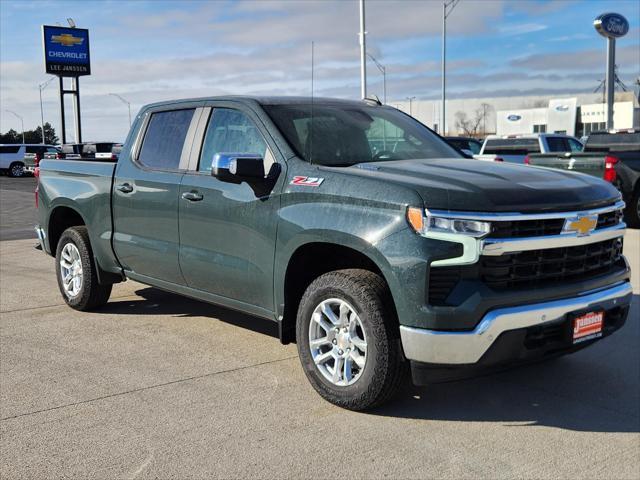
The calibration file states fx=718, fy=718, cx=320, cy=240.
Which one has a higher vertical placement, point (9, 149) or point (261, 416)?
point (9, 149)

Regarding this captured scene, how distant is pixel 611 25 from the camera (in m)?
27.7

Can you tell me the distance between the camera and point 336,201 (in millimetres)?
4219

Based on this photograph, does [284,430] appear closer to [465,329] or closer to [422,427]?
[422,427]

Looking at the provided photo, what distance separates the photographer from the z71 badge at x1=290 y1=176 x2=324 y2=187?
172 inches

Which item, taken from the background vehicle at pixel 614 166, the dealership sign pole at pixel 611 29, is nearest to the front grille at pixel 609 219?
the background vehicle at pixel 614 166

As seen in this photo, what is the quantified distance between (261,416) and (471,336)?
52.1 inches

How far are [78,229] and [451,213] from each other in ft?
13.9

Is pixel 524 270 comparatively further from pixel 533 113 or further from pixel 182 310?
→ pixel 533 113

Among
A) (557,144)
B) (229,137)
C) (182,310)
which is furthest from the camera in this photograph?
(557,144)

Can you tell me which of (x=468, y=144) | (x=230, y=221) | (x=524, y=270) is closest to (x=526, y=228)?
(x=524, y=270)

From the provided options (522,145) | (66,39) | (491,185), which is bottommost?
(491,185)

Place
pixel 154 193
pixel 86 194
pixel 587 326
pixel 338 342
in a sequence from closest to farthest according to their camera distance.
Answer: pixel 587 326
pixel 338 342
pixel 154 193
pixel 86 194

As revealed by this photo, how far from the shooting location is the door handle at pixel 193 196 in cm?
515

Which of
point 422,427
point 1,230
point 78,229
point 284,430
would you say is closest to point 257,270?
point 284,430
